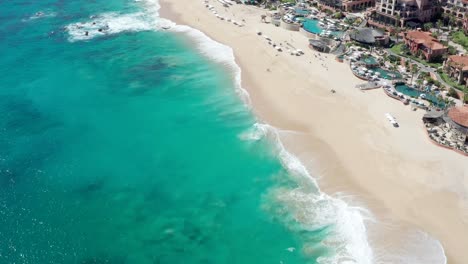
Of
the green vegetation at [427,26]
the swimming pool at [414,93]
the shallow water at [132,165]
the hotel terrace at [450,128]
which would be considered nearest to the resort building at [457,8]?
the green vegetation at [427,26]

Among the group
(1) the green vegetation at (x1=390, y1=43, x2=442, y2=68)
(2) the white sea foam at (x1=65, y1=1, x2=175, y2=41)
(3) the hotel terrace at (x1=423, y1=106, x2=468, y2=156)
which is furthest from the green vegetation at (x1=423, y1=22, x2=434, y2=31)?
(2) the white sea foam at (x1=65, y1=1, x2=175, y2=41)

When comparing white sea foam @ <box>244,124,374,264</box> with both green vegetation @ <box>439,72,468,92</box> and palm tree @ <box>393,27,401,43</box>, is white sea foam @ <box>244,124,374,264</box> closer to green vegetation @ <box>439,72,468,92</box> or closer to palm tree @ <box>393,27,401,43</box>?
green vegetation @ <box>439,72,468,92</box>

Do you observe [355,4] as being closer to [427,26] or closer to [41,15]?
[427,26]

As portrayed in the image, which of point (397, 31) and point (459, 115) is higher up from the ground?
point (397, 31)

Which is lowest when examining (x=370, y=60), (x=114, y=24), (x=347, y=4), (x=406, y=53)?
(x=370, y=60)

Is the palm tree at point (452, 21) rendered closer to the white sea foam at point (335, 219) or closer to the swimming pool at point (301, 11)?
the swimming pool at point (301, 11)

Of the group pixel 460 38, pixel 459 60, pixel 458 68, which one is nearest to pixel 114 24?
pixel 459 60
